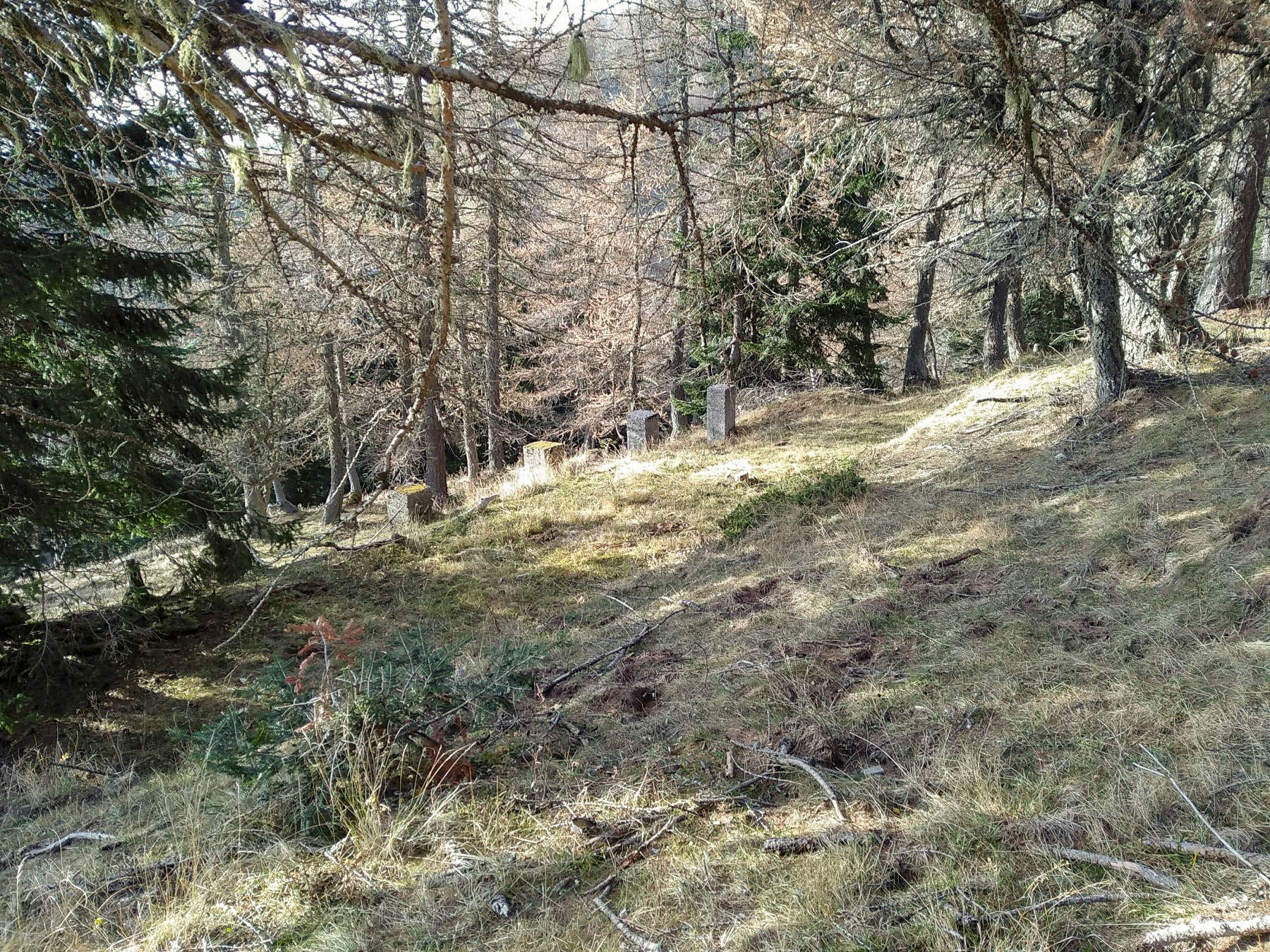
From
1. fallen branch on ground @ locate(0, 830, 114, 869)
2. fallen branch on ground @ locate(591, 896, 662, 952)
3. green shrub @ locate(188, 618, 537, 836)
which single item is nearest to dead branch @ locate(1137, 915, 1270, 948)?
fallen branch on ground @ locate(591, 896, 662, 952)

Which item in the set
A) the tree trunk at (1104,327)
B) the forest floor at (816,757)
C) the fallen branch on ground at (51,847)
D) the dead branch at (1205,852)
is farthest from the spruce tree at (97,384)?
the tree trunk at (1104,327)

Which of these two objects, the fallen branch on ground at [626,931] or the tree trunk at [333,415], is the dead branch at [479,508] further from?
the fallen branch on ground at [626,931]

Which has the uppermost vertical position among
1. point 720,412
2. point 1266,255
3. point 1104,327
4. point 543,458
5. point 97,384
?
point 1266,255

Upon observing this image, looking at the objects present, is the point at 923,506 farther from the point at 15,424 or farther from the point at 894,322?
the point at 894,322

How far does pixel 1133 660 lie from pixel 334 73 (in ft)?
14.6

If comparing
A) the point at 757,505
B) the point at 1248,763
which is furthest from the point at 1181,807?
the point at 757,505

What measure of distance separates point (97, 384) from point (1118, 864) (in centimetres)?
791

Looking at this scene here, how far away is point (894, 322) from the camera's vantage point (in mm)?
16047

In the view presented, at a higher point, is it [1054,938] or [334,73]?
[334,73]

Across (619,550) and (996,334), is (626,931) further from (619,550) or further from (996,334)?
(996,334)

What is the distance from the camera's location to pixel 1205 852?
227 centimetres

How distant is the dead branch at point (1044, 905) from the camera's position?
2133 millimetres

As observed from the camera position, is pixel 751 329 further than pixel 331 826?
Yes

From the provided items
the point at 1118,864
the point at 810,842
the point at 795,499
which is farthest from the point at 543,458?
the point at 1118,864
